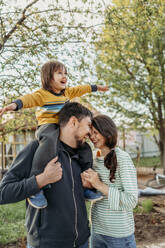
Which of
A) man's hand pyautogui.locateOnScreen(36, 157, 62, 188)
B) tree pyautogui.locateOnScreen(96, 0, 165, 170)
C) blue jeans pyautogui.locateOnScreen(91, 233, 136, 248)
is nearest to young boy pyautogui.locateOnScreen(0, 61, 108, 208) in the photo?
man's hand pyautogui.locateOnScreen(36, 157, 62, 188)

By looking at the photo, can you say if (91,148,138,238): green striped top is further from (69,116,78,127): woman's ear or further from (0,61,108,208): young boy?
(69,116,78,127): woman's ear

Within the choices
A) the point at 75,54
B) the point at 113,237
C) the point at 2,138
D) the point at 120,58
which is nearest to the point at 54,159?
the point at 113,237

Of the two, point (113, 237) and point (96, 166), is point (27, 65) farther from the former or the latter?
A: point (113, 237)

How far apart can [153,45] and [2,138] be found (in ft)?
22.3

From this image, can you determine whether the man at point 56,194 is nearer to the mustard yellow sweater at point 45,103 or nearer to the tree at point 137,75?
the mustard yellow sweater at point 45,103

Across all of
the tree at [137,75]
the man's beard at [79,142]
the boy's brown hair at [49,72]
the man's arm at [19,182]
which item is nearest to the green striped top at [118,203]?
the man's beard at [79,142]

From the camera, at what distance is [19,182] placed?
5.58 feet

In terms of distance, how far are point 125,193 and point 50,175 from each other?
596 mm

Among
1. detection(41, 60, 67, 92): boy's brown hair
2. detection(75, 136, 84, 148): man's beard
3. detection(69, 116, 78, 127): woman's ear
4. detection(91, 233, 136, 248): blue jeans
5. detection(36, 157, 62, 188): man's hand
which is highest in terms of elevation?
detection(41, 60, 67, 92): boy's brown hair

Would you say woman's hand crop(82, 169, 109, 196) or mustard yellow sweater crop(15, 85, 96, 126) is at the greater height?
mustard yellow sweater crop(15, 85, 96, 126)

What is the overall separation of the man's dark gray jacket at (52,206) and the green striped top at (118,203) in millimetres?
188

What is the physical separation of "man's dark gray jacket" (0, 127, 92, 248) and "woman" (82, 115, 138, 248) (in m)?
0.18

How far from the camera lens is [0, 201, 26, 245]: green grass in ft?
15.2

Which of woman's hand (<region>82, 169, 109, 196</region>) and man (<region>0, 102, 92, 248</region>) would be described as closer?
man (<region>0, 102, 92, 248</region>)
